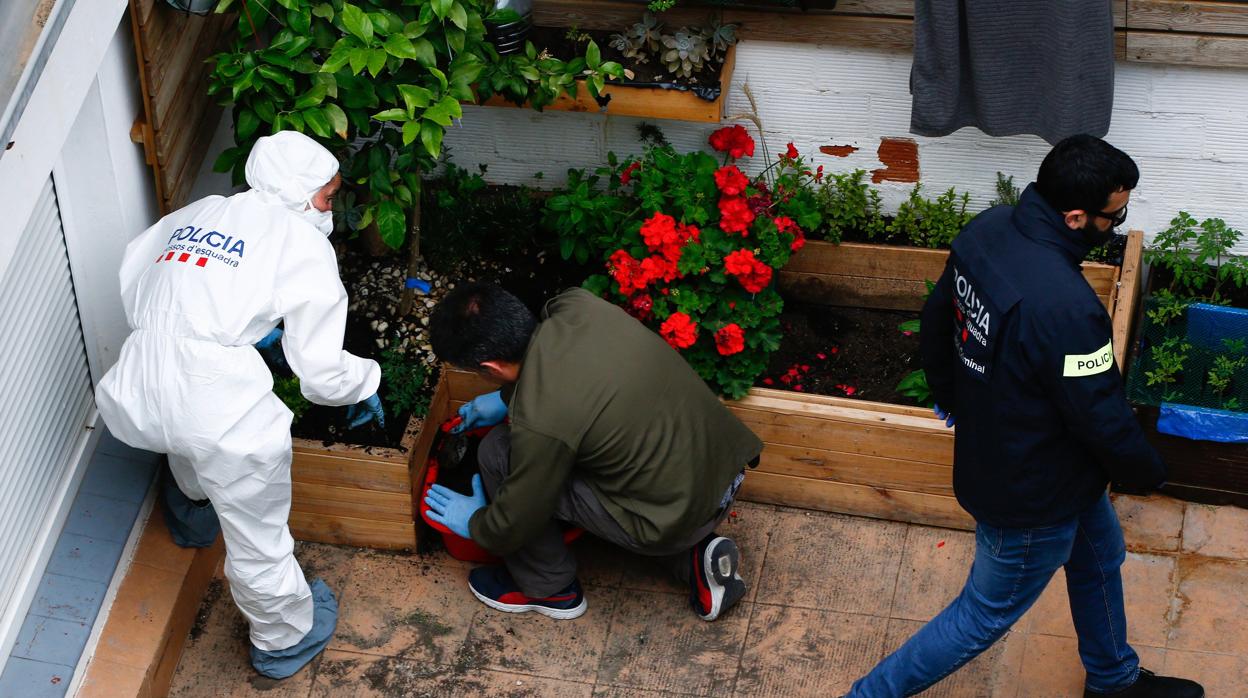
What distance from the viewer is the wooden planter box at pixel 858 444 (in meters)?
4.25

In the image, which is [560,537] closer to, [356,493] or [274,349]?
[356,493]

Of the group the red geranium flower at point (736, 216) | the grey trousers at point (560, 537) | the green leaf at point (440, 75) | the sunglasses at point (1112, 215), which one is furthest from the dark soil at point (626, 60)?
the sunglasses at point (1112, 215)

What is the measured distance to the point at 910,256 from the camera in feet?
15.5

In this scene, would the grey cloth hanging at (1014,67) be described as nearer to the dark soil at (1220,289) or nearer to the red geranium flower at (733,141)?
the red geranium flower at (733,141)

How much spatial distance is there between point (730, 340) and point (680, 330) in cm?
17

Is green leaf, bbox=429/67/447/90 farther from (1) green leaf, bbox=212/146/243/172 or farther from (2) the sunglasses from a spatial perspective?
(2) the sunglasses

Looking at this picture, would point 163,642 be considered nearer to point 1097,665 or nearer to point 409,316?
point 409,316

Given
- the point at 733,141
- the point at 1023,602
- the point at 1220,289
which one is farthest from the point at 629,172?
the point at 1220,289

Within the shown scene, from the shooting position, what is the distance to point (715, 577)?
4.11 m

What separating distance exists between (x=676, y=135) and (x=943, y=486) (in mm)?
1567

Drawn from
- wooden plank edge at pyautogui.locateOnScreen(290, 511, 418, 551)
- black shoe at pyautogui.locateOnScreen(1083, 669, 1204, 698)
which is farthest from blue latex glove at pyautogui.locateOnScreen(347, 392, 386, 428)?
black shoe at pyautogui.locateOnScreen(1083, 669, 1204, 698)

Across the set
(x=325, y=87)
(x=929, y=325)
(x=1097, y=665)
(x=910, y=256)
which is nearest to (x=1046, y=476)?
(x=929, y=325)

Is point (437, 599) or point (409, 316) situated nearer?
point (437, 599)

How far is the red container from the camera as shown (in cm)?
420
